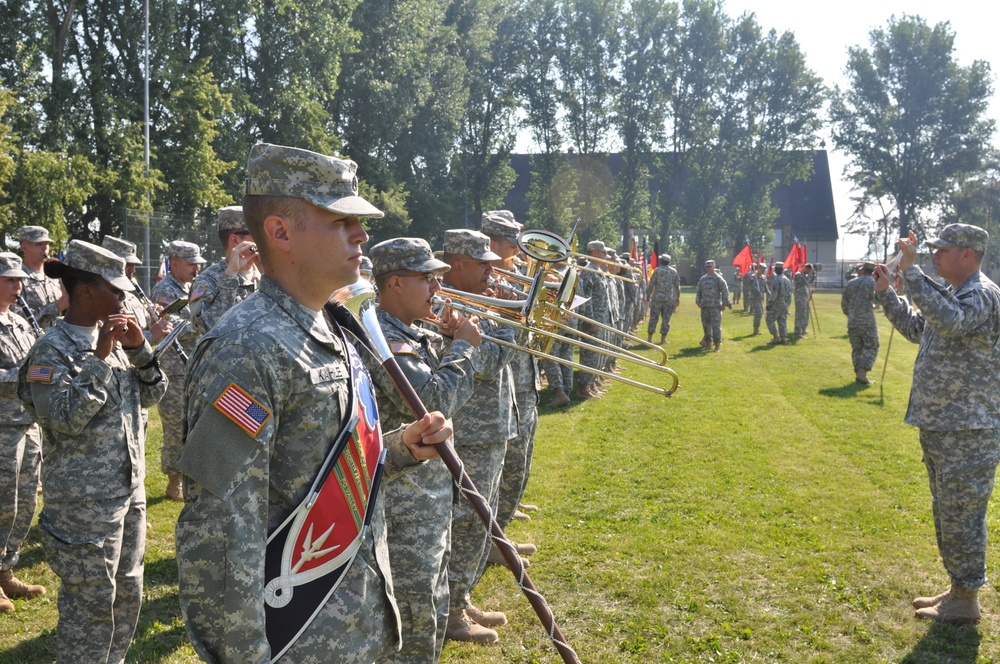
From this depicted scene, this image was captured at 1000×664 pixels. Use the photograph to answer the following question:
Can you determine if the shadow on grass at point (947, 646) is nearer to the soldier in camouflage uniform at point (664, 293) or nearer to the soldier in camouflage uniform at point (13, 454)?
the soldier in camouflage uniform at point (13, 454)

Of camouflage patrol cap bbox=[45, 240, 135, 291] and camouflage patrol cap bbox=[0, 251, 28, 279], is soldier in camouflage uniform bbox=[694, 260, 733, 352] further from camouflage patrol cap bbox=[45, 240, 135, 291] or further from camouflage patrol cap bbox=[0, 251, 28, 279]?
camouflage patrol cap bbox=[45, 240, 135, 291]

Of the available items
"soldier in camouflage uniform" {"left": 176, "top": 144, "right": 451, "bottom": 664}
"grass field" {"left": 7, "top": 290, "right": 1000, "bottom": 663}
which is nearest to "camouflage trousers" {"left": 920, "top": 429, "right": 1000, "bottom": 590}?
"grass field" {"left": 7, "top": 290, "right": 1000, "bottom": 663}

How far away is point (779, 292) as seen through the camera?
2431 centimetres

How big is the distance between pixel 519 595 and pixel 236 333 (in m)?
4.61

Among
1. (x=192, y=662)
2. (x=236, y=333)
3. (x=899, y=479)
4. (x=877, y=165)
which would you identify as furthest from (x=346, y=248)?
(x=877, y=165)

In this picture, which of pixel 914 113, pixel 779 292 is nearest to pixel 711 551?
pixel 779 292

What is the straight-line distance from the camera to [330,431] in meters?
2.34

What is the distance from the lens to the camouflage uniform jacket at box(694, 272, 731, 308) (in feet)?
72.8

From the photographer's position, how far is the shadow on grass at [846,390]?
51.3ft

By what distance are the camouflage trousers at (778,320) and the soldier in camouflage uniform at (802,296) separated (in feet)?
4.28

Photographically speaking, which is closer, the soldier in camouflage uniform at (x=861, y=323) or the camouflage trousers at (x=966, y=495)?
the camouflage trousers at (x=966, y=495)

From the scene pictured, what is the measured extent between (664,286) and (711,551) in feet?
53.3

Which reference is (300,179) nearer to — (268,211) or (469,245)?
(268,211)

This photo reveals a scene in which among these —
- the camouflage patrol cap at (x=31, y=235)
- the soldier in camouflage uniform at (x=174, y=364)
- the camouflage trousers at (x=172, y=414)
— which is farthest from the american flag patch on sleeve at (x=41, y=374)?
the camouflage patrol cap at (x=31, y=235)
